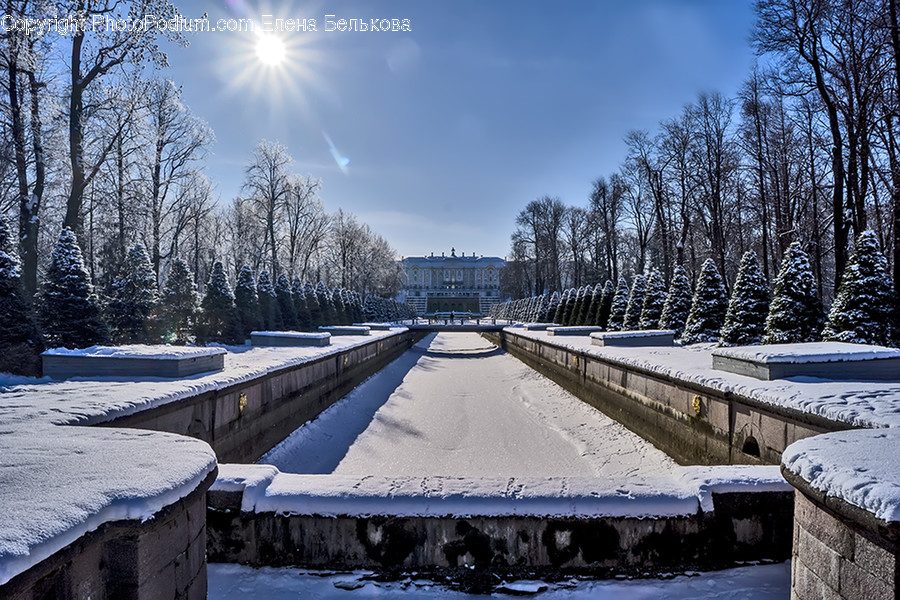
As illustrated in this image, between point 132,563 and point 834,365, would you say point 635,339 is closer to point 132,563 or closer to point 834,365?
point 834,365

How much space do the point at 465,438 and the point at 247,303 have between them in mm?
15708

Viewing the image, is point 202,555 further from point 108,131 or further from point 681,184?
point 681,184

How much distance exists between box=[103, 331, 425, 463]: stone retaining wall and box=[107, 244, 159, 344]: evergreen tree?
734cm

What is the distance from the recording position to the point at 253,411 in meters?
7.32

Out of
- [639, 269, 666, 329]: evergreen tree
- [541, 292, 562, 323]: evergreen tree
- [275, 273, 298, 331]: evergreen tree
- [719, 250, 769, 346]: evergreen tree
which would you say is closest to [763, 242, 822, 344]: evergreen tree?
[719, 250, 769, 346]: evergreen tree

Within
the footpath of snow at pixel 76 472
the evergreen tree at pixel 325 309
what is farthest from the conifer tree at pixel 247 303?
the footpath of snow at pixel 76 472

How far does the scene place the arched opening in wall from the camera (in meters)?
5.41

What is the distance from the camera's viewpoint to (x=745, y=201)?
25484mm

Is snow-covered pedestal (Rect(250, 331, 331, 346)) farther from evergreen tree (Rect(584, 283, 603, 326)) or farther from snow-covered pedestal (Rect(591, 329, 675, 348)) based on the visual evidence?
evergreen tree (Rect(584, 283, 603, 326))

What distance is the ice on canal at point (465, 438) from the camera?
727 cm

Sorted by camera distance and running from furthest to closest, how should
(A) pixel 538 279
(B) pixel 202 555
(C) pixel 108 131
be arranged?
(A) pixel 538 279, (C) pixel 108 131, (B) pixel 202 555

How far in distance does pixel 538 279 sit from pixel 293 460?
148 feet

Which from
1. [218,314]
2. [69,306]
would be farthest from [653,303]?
[69,306]

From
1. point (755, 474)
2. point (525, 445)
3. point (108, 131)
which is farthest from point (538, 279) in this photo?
point (755, 474)
